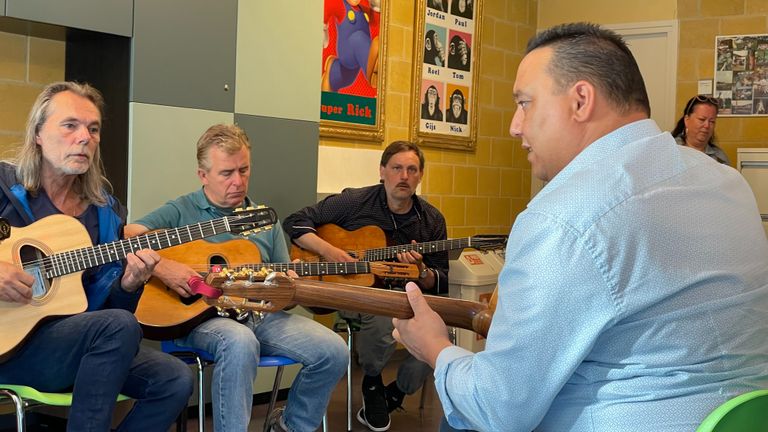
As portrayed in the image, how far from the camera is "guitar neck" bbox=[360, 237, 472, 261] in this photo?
409 cm

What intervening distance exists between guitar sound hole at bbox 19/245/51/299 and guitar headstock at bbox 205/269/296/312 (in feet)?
3.14

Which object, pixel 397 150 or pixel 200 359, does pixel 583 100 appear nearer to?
pixel 200 359

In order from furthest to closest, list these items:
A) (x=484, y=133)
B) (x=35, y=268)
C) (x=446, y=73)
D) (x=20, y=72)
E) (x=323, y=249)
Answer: (x=484, y=133) < (x=446, y=73) < (x=323, y=249) < (x=20, y=72) < (x=35, y=268)

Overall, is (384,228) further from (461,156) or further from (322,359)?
(461,156)

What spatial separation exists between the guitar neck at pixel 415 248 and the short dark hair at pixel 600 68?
2.63 meters

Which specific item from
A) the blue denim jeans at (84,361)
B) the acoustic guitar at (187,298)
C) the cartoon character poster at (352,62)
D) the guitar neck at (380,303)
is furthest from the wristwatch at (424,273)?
the guitar neck at (380,303)

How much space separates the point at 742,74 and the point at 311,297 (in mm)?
5114

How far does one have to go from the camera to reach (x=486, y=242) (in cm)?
451

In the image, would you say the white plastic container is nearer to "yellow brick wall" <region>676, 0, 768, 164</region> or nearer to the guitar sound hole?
"yellow brick wall" <region>676, 0, 768, 164</region>

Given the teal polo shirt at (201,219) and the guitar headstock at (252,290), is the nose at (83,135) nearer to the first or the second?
the teal polo shirt at (201,219)

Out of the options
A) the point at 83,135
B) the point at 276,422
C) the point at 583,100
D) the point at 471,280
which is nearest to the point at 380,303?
the point at 583,100

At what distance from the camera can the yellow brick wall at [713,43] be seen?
611cm

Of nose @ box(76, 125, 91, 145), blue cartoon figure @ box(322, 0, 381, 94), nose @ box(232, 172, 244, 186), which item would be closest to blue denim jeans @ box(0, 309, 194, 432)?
nose @ box(76, 125, 91, 145)

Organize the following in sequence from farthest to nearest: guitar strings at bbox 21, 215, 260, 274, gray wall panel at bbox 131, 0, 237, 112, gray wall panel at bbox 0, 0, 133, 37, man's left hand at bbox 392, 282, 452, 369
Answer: gray wall panel at bbox 131, 0, 237, 112
gray wall panel at bbox 0, 0, 133, 37
guitar strings at bbox 21, 215, 260, 274
man's left hand at bbox 392, 282, 452, 369
